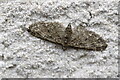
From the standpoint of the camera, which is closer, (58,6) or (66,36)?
(66,36)

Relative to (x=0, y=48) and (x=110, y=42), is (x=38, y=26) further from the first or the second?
(x=110, y=42)

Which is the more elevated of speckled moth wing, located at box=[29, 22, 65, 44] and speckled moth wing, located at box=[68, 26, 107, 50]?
speckled moth wing, located at box=[29, 22, 65, 44]

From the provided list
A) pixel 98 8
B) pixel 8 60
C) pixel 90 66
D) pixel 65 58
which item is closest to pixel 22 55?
pixel 8 60

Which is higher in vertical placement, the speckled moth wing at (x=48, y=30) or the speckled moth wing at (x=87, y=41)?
the speckled moth wing at (x=48, y=30)
